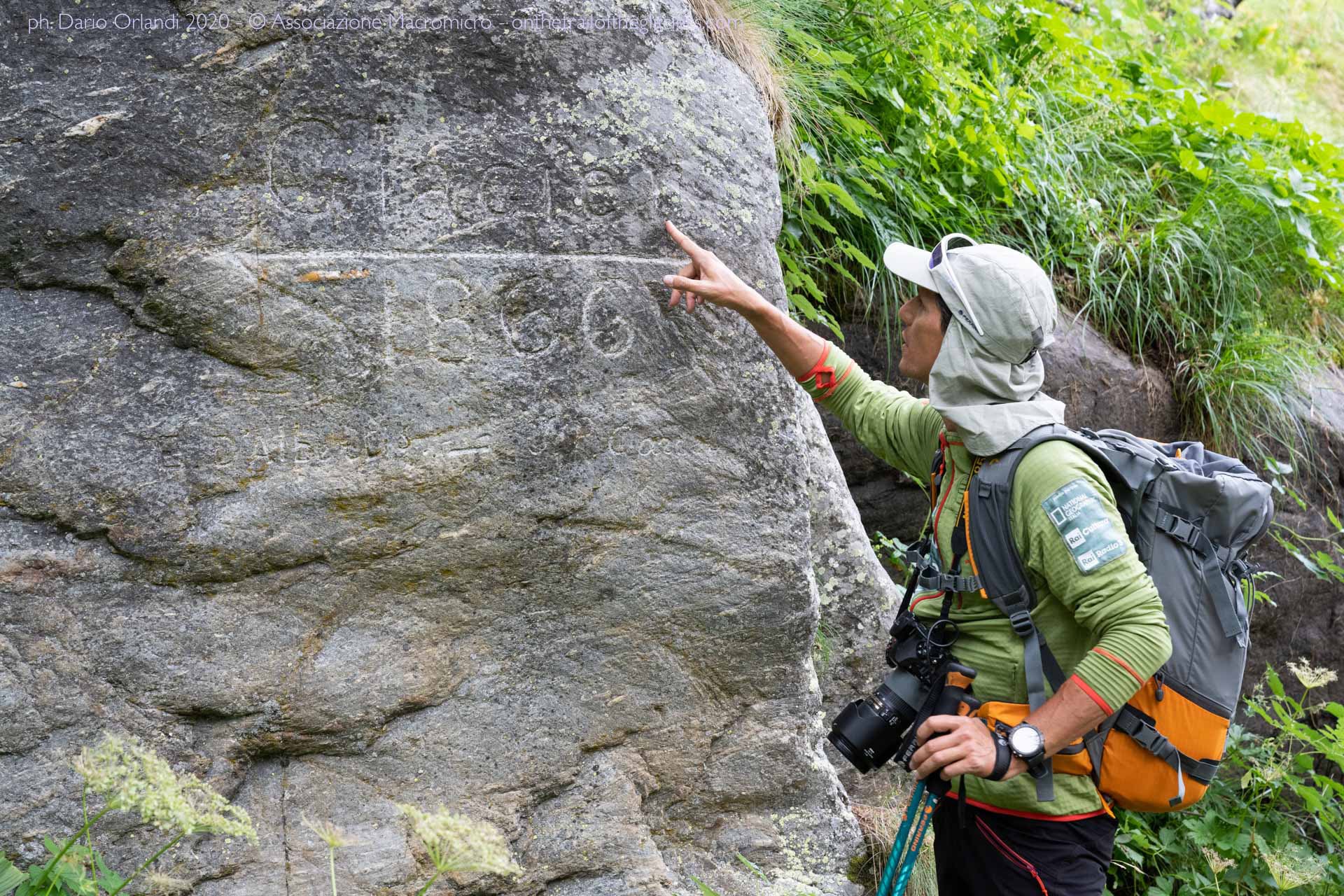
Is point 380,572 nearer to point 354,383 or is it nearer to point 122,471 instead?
point 354,383

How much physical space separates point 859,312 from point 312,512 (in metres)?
2.92

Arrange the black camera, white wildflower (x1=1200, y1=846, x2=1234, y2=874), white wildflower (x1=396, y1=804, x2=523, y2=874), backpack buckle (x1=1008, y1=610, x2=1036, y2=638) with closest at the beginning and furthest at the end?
white wildflower (x1=396, y1=804, x2=523, y2=874)
backpack buckle (x1=1008, y1=610, x2=1036, y2=638)
the black camera
white wildflower (x1=1200, y1=846, x2=1234, y2=874)

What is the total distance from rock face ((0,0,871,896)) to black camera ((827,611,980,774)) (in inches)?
21.3

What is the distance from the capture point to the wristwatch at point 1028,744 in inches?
88.4

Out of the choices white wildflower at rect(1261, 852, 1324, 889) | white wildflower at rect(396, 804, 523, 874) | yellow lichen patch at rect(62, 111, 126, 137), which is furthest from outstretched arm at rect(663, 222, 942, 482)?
white wildflower at rect(1261, 852, 1324, 889)

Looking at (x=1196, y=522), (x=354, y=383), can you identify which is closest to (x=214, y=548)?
(x=354, y=383)

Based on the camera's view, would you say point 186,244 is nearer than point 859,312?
Yes

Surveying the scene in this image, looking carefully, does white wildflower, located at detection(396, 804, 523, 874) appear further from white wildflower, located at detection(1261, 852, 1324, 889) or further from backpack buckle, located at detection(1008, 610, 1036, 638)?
white wildflower, located at detection(1261, 852, 1324, 889)

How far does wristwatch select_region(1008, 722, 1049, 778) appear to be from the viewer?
88.4 inches

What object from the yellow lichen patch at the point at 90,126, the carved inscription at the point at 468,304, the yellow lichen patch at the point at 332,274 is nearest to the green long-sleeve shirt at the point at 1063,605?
the carved inscription at the point at 468,304

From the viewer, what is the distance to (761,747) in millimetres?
3090

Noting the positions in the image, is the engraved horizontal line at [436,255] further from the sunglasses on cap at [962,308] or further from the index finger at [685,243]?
the sunglasses on cap at [962,308]

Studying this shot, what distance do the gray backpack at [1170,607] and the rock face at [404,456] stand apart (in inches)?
30.9

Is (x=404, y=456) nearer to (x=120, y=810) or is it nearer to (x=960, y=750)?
(x=120, y=810)
